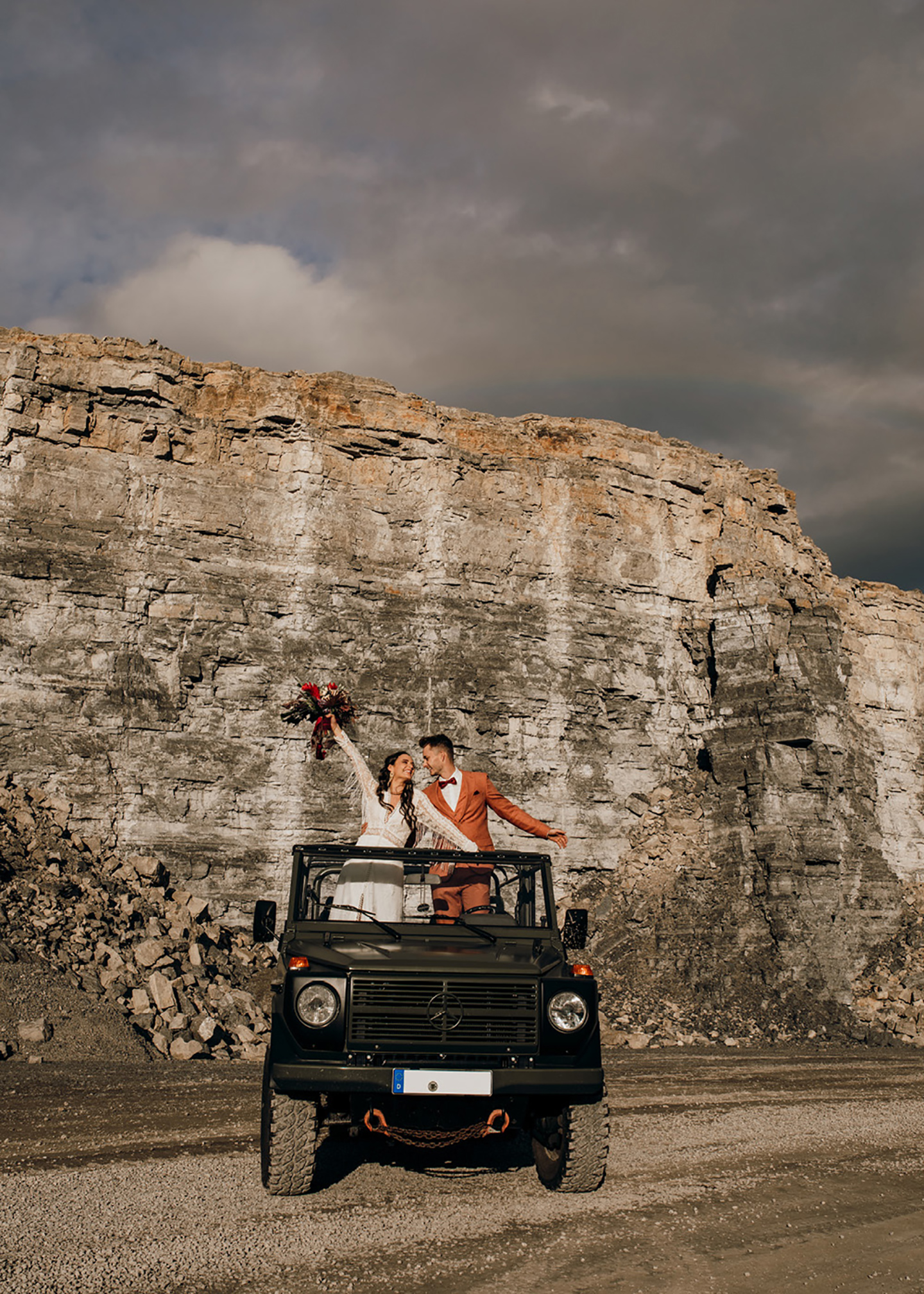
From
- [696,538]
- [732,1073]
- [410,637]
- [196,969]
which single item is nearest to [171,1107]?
[196,969]

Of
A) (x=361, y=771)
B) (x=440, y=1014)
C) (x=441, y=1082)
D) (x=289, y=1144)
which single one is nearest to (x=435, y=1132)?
(x=441, y=1082)

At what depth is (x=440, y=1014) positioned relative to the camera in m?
4.97

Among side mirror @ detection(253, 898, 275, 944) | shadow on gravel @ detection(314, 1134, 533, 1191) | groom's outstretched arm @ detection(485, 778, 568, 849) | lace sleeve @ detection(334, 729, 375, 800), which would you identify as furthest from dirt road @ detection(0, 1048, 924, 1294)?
lace sleeve @ detection(334, 729, 375, 800)

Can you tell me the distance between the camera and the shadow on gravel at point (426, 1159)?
5.87m

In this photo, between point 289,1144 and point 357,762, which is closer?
point 289,1144

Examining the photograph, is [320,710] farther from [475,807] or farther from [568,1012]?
[568,1012]

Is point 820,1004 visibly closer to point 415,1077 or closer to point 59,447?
point 415,1077

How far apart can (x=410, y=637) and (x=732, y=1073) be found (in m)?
12.0

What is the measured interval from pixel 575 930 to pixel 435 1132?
1.47 metres

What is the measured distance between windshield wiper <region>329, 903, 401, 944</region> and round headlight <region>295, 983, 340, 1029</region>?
1.97 feet

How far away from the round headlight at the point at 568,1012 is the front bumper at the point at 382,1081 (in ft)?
0.74

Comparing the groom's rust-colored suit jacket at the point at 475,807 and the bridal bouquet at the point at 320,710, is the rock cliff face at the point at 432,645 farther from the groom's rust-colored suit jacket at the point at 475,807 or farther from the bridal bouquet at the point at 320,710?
the groom's rust-colored suit jacket at the point at 475,807

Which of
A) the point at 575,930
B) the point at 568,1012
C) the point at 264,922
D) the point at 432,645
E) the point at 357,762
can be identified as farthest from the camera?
the point at 432,645

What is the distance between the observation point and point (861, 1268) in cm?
467
